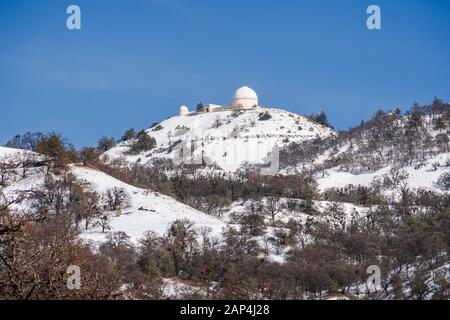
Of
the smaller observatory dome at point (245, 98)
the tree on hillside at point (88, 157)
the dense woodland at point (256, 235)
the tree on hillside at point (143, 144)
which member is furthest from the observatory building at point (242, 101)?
the tree on hillside at point (88, 157)

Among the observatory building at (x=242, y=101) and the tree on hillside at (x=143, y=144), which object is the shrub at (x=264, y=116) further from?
the tree on hillside at (x=143, y=144)

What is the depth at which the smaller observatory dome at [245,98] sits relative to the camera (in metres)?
107

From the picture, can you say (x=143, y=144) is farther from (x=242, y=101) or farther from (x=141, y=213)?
(x=141, y=213)

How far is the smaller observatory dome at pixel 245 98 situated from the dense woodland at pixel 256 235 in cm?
3560

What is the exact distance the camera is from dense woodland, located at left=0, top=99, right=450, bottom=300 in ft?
94.7

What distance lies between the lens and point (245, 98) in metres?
107

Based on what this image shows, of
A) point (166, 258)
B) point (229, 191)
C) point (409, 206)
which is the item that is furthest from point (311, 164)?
point (166, 258)

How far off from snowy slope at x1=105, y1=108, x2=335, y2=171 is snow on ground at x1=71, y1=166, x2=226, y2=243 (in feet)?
79.3

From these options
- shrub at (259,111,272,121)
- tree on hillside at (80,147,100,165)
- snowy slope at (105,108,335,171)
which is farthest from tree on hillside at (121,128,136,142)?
tree on hillside at (80,147,100,165)

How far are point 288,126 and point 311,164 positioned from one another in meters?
23.7

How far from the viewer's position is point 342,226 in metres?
45.4

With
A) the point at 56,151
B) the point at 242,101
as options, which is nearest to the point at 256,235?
the point at 56,151

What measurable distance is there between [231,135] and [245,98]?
16216 millimetres
